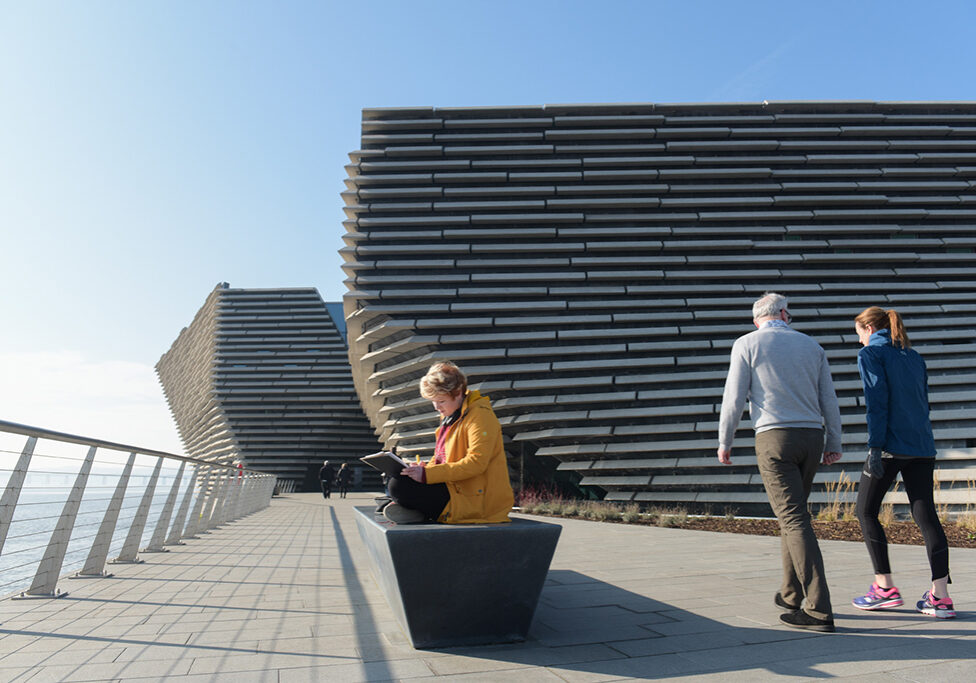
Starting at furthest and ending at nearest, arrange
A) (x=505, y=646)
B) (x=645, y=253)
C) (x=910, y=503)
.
Answer: (x=645, y=253) < (x=910, y=503) < (x=505, y=646)

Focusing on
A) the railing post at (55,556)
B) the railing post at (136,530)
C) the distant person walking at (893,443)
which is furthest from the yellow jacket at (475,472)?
the railing post at (136,530)

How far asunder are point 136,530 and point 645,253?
14.0 m

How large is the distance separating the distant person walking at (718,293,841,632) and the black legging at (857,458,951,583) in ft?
1.35

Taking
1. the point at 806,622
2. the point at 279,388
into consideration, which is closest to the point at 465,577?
the point at 806,622

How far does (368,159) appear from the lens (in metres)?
19.5

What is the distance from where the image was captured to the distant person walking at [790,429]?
3.66 m

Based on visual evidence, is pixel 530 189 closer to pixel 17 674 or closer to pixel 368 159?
pixel 368 159

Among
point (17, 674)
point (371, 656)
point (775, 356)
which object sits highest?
point (775, 356)

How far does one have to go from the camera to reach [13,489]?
4.14 meters

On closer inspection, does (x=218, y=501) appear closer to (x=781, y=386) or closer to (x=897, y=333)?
(x=781, y=386)

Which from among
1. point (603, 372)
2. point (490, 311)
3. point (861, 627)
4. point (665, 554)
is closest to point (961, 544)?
point (665, 554)

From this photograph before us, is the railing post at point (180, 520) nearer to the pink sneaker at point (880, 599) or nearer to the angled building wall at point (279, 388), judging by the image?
the pink sneaker at point (880, 599)

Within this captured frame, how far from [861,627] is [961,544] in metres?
5.37

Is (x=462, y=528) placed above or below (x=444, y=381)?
below
